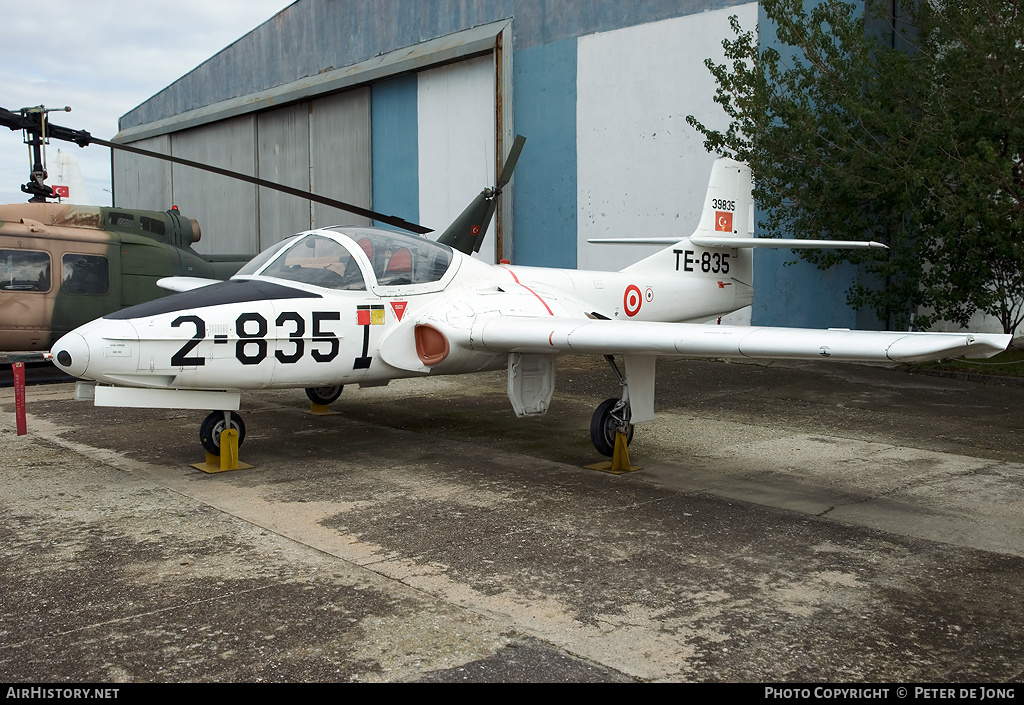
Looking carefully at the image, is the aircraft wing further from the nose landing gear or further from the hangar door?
the hangar door

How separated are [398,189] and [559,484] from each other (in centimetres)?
1583

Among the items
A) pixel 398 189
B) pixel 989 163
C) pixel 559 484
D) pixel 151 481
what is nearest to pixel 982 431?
pixel 989 163

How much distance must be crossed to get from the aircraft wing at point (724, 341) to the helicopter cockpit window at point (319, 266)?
116 cm

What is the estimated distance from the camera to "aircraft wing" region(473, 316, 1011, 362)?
473cm

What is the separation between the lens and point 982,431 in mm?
8617

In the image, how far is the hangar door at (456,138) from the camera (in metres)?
18.6

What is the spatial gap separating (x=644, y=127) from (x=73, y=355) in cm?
1234

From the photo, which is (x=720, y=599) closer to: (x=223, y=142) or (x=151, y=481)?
(x=151, y=481)

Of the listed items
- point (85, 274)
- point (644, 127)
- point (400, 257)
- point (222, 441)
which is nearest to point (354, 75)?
point (644, 127)

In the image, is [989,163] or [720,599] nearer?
[720,599]

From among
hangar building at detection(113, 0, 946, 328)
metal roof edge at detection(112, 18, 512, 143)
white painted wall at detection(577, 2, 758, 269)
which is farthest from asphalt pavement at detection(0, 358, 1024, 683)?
metal roof edge at detection(112, 18, 512, 143)

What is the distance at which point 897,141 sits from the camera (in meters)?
11.9

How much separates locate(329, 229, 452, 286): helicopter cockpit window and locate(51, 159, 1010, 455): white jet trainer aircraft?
12 mm

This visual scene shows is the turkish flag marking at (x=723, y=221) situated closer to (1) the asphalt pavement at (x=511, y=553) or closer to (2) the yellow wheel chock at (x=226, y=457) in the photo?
(1) the asphalt pavement at (x=511, y=553)
